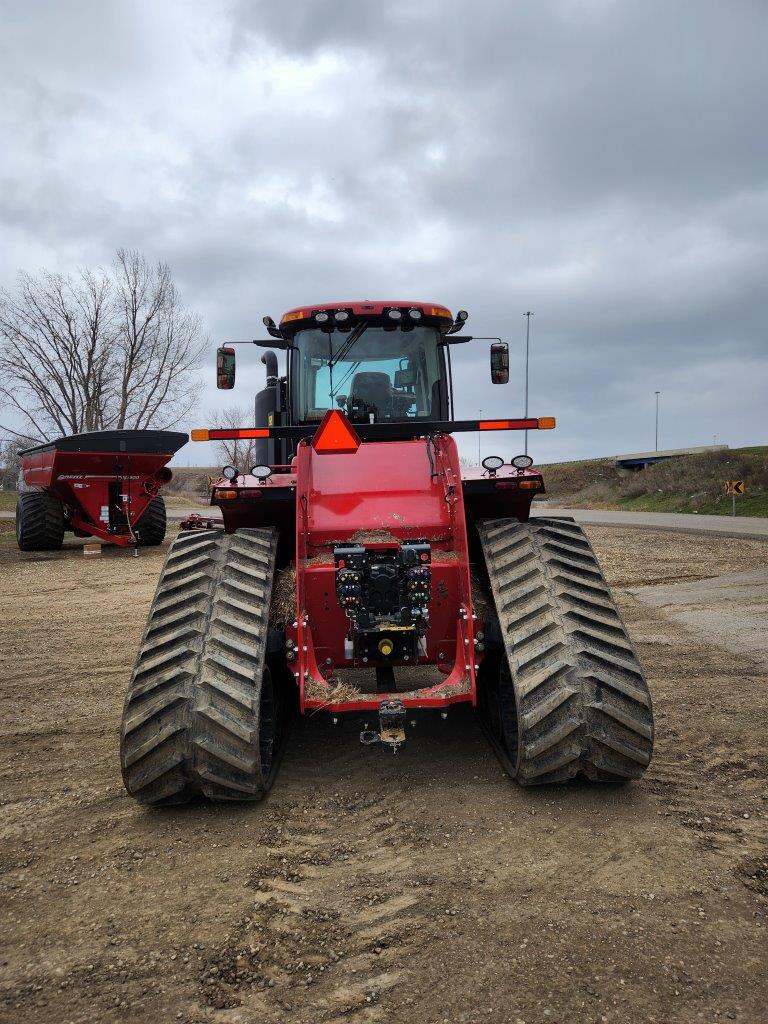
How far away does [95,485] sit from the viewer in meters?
16.2

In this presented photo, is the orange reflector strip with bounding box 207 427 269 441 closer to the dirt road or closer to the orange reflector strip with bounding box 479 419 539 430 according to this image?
the orange reflector strip with bounding box 479 419 539 430

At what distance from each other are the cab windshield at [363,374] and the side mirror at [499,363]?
103cm

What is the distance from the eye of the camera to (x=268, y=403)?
670cm

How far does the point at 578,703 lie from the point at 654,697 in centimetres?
241

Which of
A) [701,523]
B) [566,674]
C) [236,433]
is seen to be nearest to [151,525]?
[236,433]

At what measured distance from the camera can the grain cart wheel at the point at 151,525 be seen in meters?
17.5

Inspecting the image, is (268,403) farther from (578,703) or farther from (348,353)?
(578,703)

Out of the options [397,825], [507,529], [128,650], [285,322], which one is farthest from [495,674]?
[128,650]

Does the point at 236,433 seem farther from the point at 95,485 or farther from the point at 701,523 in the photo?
the point at 701,523

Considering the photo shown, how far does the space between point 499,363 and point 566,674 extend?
3.73 meters

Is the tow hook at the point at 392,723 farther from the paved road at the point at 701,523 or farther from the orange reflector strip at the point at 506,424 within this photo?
the paved road at the point at 701,523

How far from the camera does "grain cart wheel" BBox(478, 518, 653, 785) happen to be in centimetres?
362

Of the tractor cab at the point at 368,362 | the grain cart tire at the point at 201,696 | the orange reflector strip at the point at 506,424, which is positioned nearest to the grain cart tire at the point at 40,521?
the tractor cab at the point at 368,362

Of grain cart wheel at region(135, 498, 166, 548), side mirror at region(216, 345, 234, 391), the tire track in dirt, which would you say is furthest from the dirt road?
grain cart wheel at region(135, 498, 166, 548)
